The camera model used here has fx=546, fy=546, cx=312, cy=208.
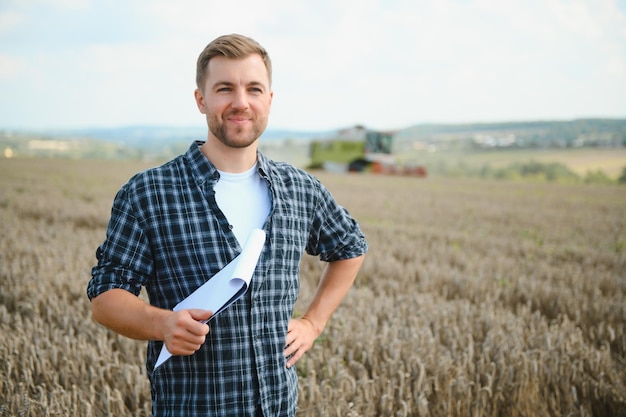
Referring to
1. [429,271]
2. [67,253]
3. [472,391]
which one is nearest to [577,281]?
[429,271]

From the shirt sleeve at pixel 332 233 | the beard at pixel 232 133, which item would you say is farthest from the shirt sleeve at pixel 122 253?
the shirt sleeve at pixel 332 233

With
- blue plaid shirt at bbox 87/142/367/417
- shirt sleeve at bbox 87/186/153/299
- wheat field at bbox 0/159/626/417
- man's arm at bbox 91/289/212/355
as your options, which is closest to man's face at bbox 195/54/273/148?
blue plaid shirt at bbox 87/142/367/417

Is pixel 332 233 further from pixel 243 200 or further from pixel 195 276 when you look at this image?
pixel 195 276

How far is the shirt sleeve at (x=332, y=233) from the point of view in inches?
88.0

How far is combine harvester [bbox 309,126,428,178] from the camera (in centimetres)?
4041

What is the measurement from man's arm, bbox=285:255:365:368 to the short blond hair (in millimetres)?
932

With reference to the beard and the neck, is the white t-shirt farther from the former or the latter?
the beard

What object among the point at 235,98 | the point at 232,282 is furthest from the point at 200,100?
the point at 232,282

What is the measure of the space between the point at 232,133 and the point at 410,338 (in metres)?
2.77

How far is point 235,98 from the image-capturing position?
1.85 metres

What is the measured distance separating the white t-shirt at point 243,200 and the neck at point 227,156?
2 centimetres

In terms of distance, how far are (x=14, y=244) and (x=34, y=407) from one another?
5.47 metres

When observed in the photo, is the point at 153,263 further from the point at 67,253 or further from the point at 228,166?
the point at 67,253

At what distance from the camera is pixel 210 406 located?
1843mm
